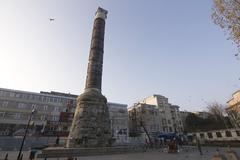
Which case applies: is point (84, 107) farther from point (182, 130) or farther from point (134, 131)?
point (182, 130)

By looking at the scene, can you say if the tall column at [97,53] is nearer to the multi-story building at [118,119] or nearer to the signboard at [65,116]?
the signboard at [65,116]

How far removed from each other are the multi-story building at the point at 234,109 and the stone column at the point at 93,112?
33.1 meters

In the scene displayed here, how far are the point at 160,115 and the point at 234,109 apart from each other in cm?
2056

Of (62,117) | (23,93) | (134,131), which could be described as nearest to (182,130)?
(134,131)

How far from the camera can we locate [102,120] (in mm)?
18516

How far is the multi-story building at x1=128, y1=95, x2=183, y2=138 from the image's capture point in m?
50.7

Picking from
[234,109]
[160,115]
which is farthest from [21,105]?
[234,109]

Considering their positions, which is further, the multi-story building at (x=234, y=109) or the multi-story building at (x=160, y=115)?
the multi-story building at (x=160, y=115)

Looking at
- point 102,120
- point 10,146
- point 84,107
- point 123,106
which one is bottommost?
point 10,146

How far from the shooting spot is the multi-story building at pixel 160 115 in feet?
166

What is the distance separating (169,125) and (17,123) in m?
43.5

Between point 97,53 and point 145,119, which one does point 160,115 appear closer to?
point 145,119

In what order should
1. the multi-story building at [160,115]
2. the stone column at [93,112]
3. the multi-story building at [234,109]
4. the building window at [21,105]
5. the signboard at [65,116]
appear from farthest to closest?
the multi-story building at [160,115]
the multi-story building at [234,109]
the signboard at [65,116]
the building window at [21,105]
the stone column at [93,112]

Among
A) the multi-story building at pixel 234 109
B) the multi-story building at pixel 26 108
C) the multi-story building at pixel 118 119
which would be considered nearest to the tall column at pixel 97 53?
the multi-story building at pixel 26 108
